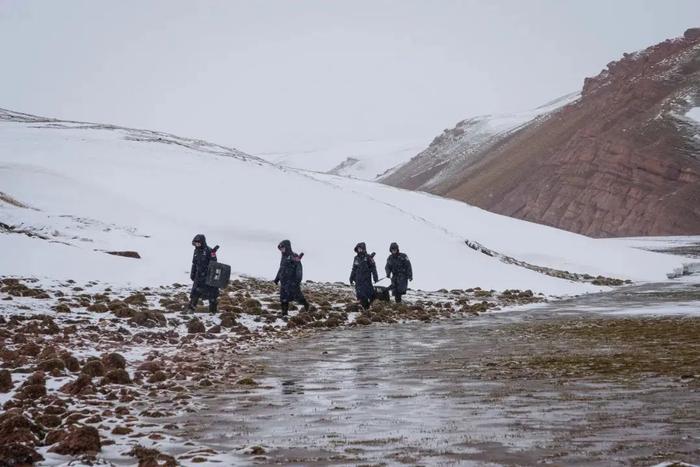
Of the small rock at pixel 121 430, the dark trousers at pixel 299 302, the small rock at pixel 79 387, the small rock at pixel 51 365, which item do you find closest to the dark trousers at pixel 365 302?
the dark trousers at pixel 299 302

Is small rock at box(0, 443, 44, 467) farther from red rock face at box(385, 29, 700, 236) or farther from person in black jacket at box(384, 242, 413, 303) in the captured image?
red rock face at box(385, 29, 700, 236)

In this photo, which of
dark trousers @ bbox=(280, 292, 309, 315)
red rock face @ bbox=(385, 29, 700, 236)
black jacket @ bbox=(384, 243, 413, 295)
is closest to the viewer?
dark trousers @ bbox=(280, 292, 309, 315)

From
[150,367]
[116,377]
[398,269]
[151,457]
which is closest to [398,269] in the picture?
[398,269]

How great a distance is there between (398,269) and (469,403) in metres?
14.6

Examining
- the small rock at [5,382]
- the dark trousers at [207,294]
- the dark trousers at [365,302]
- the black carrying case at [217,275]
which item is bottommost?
the small rock at [5,382]

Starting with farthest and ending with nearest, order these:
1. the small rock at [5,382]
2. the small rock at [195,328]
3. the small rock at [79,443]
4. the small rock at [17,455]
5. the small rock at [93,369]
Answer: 1. the small rock at [195,328]
2. the small rock at [93,369]
3. the small rock at [5,382]
4. the small rock at [79,443]
5. the small rock at [17,455]

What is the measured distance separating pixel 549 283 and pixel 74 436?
30.1 m

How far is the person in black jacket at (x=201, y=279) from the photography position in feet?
60.8

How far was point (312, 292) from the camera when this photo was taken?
2561 cm

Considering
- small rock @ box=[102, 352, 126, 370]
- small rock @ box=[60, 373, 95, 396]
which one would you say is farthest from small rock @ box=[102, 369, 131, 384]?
small rock @ box=[102, 352, 126, 370]

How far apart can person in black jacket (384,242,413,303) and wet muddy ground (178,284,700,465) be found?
741cm

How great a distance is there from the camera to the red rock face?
96.8 m

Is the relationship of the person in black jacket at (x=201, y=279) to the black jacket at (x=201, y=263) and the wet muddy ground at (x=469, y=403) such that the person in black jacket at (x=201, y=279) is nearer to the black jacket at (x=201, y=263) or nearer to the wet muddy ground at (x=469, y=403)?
the black jacket at (x=201, y=263)

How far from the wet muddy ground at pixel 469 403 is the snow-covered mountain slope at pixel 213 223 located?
1359 centimetres
